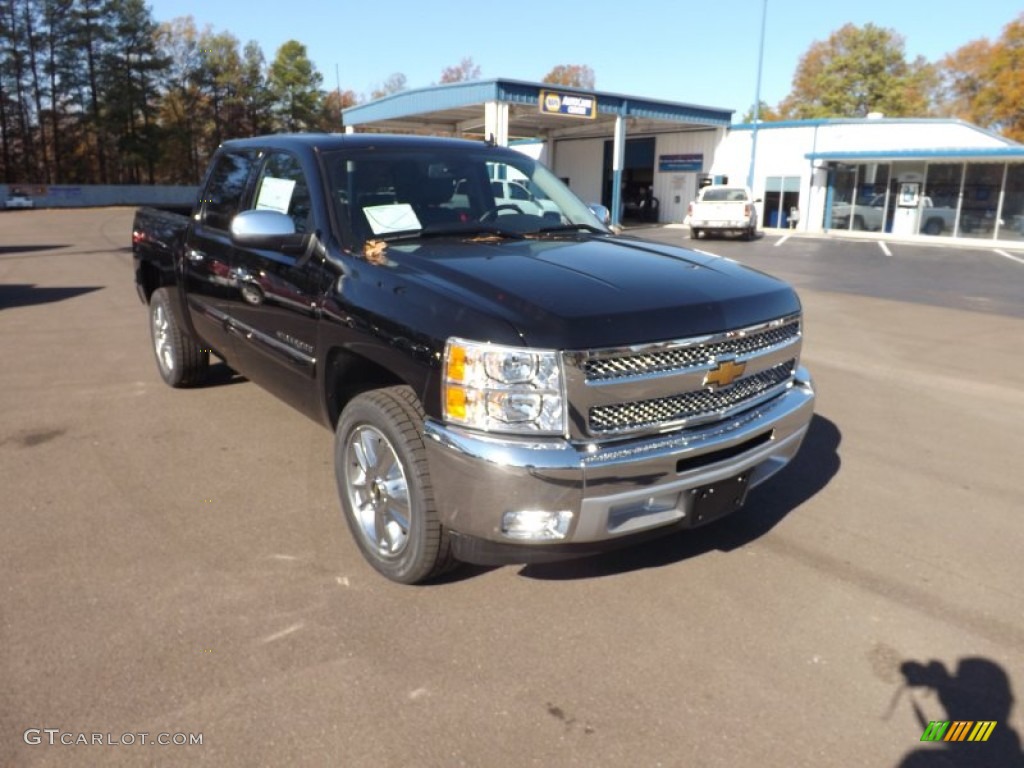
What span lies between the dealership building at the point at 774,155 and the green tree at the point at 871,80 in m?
29.0

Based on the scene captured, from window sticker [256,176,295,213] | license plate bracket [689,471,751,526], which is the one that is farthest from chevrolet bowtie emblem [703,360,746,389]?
window sticker [256,176,295,213]

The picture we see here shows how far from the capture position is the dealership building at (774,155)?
92.4 feet

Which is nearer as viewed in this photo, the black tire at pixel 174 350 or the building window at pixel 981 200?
the black tire at pixel 174 350

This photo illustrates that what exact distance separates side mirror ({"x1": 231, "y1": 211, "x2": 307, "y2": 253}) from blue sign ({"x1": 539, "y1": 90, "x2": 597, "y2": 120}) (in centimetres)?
2587

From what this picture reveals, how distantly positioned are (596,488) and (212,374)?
4.96 m

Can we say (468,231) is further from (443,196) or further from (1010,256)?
(1010,256)

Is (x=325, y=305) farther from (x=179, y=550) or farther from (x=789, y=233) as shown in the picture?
(x=789, y=233)

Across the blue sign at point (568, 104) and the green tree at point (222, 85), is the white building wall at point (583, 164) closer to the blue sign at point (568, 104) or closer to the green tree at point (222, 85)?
the blue sign at point (568, 104)

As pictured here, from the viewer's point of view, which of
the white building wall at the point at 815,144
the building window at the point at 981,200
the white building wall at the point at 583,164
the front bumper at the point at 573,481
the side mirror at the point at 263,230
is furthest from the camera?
the white building wall at the point at 583,164

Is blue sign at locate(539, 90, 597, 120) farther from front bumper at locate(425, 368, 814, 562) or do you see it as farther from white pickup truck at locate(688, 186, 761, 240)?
front bumper at locate(425, 368, 814, 562)

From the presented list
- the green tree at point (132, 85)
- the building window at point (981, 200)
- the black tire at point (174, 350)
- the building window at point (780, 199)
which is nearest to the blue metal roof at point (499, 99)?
the building window at point (780, 199)

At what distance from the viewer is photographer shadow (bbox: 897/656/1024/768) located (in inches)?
94.8

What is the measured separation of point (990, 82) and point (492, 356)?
6333 cm

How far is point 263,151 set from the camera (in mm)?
4621
